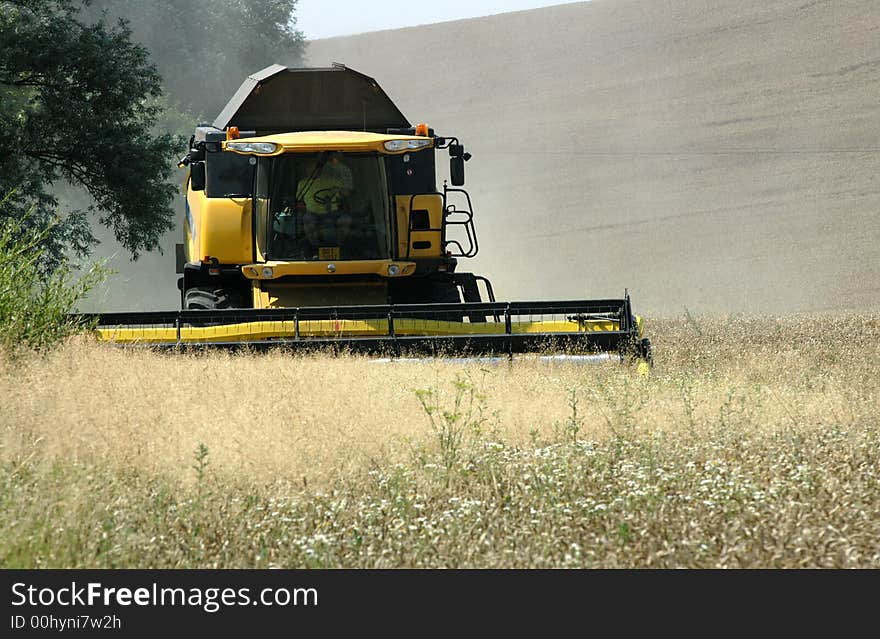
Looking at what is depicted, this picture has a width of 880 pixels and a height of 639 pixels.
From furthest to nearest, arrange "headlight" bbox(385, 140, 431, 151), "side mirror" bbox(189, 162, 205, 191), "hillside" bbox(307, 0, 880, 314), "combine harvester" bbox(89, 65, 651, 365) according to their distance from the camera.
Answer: "hillside" bbox(307, 0, 880, 314), "side mirror" bbox(189, 162, 205, 191), "headlight" bbox(385, 140, 431, 151), "combine harvester" bbox(89, 65, 651, 365)

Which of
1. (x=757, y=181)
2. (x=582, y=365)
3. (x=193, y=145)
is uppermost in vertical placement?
(x=757, y=181)

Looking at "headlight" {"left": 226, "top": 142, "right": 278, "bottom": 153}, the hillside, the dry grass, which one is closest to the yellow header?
"headlight" {"left": 226, "top": 142, "right": 278, "bottom": 153}

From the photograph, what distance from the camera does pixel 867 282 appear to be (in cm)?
2911

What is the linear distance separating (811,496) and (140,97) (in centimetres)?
1658

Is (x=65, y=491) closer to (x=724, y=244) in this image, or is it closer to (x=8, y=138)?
(x=8, y=138)

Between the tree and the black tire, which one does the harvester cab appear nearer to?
the black tire

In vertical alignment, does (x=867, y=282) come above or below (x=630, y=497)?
above

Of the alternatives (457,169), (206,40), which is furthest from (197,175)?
(206,40)

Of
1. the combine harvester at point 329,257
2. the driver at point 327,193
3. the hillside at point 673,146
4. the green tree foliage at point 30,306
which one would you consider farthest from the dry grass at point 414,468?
the hillside at point 673,146

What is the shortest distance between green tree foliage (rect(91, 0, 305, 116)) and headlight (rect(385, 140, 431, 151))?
1292 inches

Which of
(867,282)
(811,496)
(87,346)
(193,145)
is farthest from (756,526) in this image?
(867,282)

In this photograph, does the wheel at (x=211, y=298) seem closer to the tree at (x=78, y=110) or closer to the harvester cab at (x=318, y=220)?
the harvester cab at (x=318, y=220)

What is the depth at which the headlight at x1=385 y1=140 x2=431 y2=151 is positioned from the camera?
11641 mm

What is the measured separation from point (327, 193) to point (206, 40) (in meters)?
36.8
